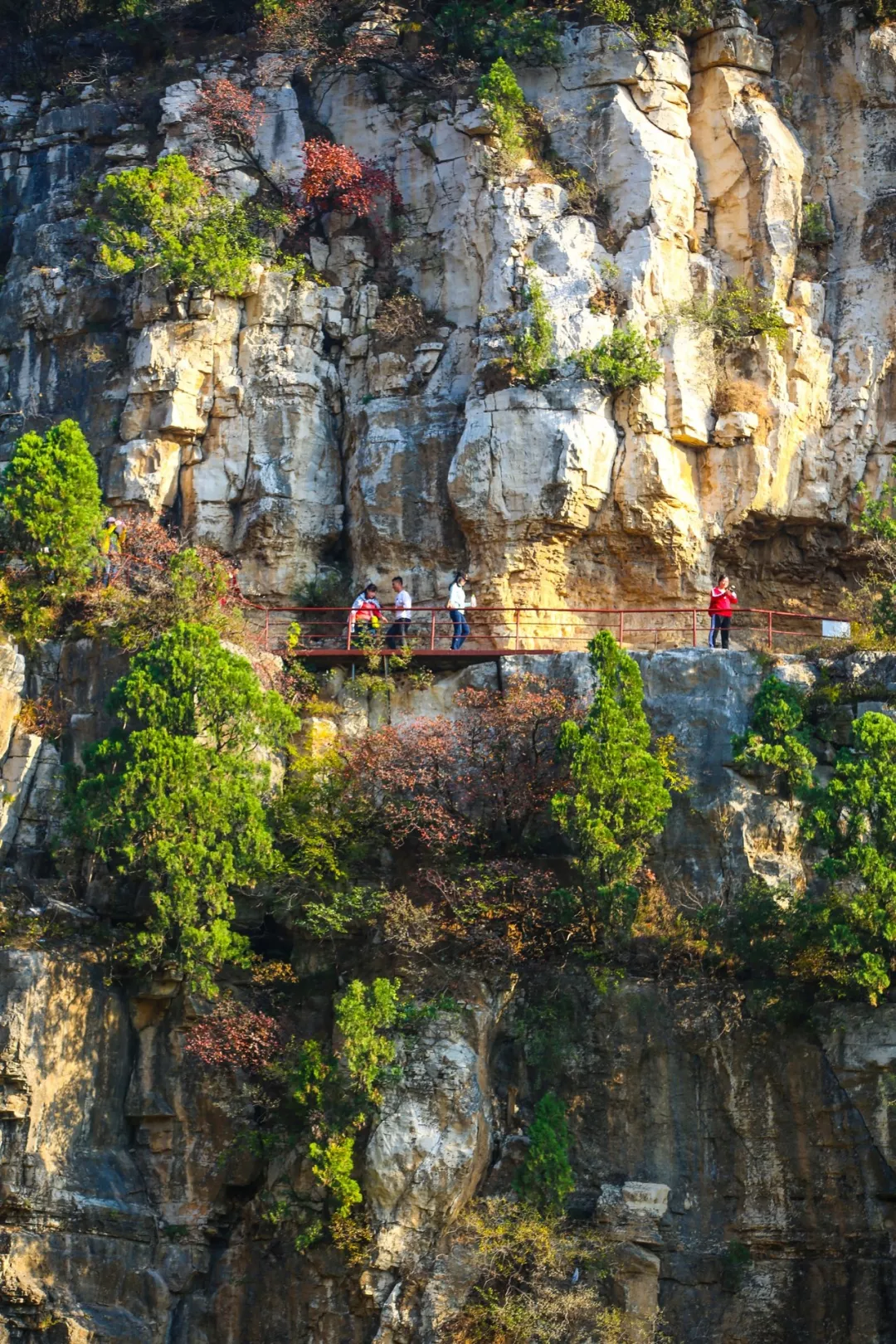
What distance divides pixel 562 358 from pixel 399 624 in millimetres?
5103

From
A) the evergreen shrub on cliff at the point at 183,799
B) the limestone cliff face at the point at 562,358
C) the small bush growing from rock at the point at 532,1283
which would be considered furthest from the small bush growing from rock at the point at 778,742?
the small bush growing from rock at the point at 532,1283

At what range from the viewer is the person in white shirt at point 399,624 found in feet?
107

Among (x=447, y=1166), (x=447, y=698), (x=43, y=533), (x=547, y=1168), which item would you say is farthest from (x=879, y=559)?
(x=43, y=533)

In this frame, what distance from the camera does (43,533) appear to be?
32.2 m

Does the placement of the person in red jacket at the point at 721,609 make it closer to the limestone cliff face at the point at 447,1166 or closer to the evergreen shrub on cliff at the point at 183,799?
the limestone cliff face at the point at 447,1166

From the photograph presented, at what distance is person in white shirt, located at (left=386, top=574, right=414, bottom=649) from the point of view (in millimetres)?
32719

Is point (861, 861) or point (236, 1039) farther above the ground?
point (861, 861)

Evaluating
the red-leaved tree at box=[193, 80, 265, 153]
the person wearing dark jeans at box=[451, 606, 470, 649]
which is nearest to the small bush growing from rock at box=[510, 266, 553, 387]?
the person wearing dark jeans at box=[451, 606, 470, 649]

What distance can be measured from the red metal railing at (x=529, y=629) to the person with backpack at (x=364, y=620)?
3 cm

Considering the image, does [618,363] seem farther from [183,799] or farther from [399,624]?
[183,799]

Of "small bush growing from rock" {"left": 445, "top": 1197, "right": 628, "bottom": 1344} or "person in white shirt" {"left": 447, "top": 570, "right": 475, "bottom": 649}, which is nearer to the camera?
"small bush growing from rock" {"left": 445, "top": 1197, "right": 628, "bottom": 1344}

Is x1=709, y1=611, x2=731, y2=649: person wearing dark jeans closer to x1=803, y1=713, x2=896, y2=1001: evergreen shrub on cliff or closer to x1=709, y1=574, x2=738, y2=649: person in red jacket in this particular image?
x1=709, y1=574, x2=738, y2=649: person in red jacket

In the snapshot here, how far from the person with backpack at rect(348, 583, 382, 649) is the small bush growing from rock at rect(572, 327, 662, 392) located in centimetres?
494

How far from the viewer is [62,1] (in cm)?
4262
